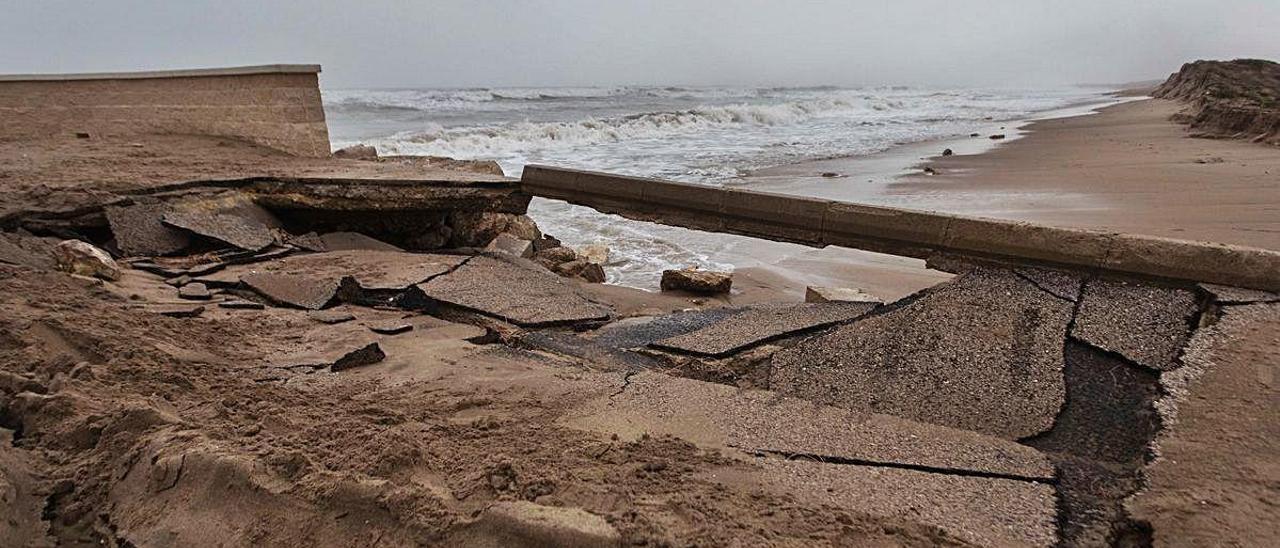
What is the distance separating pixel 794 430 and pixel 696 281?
11.0 ft

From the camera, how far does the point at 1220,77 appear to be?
28.3 metres

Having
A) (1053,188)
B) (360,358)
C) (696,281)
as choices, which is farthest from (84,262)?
(1053,188)

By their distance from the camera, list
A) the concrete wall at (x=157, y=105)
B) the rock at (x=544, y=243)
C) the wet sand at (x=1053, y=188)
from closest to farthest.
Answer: the wet sand at (x=1053, y=188), the rock at (x=544, y=243), the concrete wall at (x=157, y=105)

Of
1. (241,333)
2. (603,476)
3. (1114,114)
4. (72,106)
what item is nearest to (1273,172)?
(603,476)

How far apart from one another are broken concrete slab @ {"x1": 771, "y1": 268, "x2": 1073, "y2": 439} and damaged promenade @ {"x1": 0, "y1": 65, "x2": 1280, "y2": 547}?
0.5 inches

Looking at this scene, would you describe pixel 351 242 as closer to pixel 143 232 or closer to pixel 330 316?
pixel 143 232

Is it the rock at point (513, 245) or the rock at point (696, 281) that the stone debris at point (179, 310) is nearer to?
the rock at point (513, 245)

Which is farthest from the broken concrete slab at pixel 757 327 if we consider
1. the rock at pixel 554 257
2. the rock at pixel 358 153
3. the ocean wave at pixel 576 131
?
the ocean wave at pixel 576 131

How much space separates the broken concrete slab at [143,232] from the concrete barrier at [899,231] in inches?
98.1

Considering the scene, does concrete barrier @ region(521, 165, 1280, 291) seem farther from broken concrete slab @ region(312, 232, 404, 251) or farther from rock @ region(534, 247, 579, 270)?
broken concrete slab @ region(312, 232, 404, 251)

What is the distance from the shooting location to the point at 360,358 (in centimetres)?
337

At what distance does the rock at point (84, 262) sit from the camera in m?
4.23

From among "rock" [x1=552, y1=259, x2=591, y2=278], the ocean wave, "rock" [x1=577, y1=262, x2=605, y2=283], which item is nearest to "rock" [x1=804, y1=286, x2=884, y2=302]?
"rock" [x1=577, y1=262, x2=605, y2=283]

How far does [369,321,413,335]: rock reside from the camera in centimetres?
384
